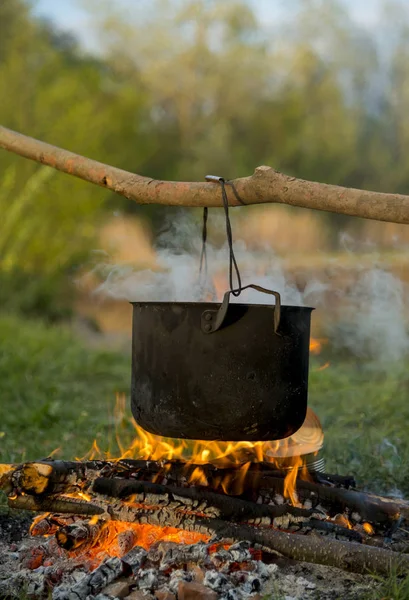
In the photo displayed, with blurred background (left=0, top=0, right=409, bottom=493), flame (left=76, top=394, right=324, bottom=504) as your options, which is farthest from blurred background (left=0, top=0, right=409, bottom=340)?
flame (left=76, top=394, right=324, bottom=504)

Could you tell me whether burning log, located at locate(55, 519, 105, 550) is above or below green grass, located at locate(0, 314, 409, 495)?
below

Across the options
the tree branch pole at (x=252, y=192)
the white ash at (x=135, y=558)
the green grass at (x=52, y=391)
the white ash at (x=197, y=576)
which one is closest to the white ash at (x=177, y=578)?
the white ash at (x=197, y=576)

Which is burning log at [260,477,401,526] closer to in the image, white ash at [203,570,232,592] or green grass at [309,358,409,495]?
white ash at [203,570,232,592]

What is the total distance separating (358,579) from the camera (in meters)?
1.98

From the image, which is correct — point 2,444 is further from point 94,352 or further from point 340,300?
point 340,300

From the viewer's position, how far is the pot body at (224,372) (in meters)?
1.89

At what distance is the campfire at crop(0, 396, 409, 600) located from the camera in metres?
1.90

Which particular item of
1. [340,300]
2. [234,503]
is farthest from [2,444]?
[340,300]

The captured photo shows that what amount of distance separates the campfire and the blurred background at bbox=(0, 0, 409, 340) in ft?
21.7

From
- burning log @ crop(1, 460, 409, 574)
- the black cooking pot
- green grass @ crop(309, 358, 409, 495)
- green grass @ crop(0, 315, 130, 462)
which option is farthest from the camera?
green grass @ crop(0, 315, 130, 462)

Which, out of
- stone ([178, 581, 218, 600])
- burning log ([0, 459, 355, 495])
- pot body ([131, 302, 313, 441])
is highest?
pot body ([131, 302, 313, 441])

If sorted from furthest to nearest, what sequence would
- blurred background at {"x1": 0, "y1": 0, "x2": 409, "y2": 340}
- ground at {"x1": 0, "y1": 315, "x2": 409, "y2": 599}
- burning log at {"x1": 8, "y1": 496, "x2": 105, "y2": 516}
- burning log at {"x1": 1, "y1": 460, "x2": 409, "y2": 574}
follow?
blurred background at {"x1": 0, "y1": 0, "x2": 409, "y2": 340}, ground at {"x1": 0, "y1": 315, "x2": 409, "y2": 599}, burning log at {"x1": 8, "y1": 496, "x2": 105, "y2": 516}, burning log at {"x1": 1, "y1": 460, "x2": 409, "y2": 574}

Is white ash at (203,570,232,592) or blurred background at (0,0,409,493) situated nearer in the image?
white ash at (203,570,232,592)

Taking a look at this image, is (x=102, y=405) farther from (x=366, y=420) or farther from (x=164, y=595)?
(x=164, y=595)
